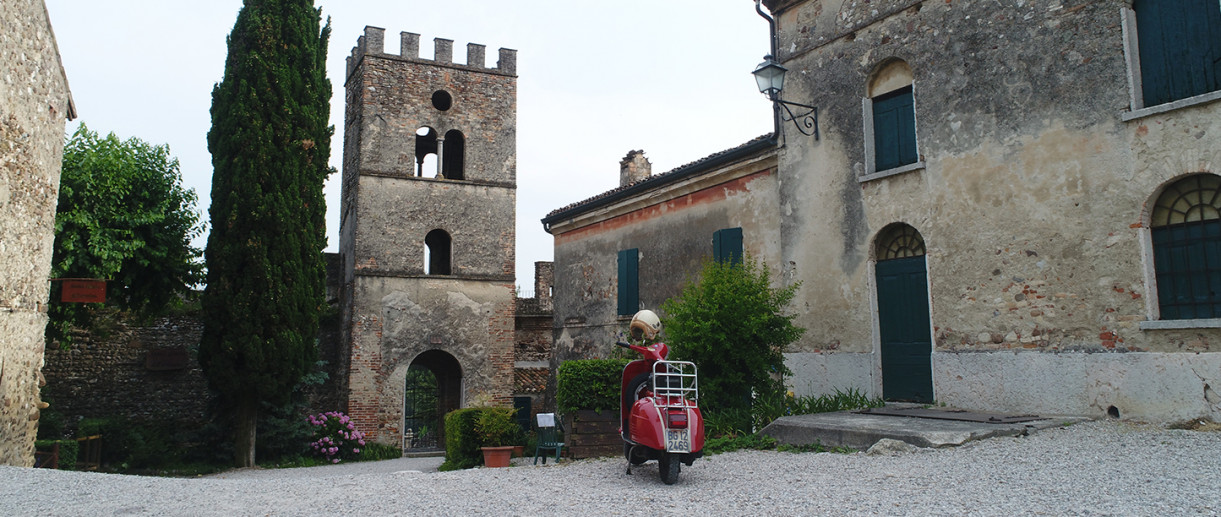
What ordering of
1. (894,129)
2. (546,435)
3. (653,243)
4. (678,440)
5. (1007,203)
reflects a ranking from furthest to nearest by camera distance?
(653,243) → (894,129) → (546,435) → (1007,203) → (678,440)

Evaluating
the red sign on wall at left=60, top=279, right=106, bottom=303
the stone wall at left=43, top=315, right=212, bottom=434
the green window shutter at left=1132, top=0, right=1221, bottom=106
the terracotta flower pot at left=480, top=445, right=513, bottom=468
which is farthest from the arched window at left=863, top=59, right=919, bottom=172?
the stone wall at left=43, top=315, right=212, bottom=434

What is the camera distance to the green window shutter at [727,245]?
→ 1298 cm

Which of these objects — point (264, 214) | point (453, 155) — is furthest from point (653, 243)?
point (453, 155)

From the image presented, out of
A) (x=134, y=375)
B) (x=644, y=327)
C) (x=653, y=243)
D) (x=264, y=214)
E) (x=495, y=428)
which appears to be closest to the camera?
(x=644, y=327)

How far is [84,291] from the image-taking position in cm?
1073

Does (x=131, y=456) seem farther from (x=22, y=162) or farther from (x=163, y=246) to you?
(x=22, y=162)

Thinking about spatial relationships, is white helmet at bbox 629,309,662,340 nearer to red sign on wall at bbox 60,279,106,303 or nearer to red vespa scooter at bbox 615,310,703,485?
red vespa scooter at bbox 615,310,703,485

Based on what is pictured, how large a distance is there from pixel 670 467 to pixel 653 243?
350 inches

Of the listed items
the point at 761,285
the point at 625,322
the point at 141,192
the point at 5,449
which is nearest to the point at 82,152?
the point at 141,192

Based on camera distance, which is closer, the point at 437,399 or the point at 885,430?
the point at 885,430

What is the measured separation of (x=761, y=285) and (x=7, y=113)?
9.01 m

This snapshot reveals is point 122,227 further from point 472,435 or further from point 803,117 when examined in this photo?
point 803,117

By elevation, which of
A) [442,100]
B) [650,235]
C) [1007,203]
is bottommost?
[1007,203]

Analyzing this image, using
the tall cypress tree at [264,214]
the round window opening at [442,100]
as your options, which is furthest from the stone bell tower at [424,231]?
the tall cypress tree at [264,214]
